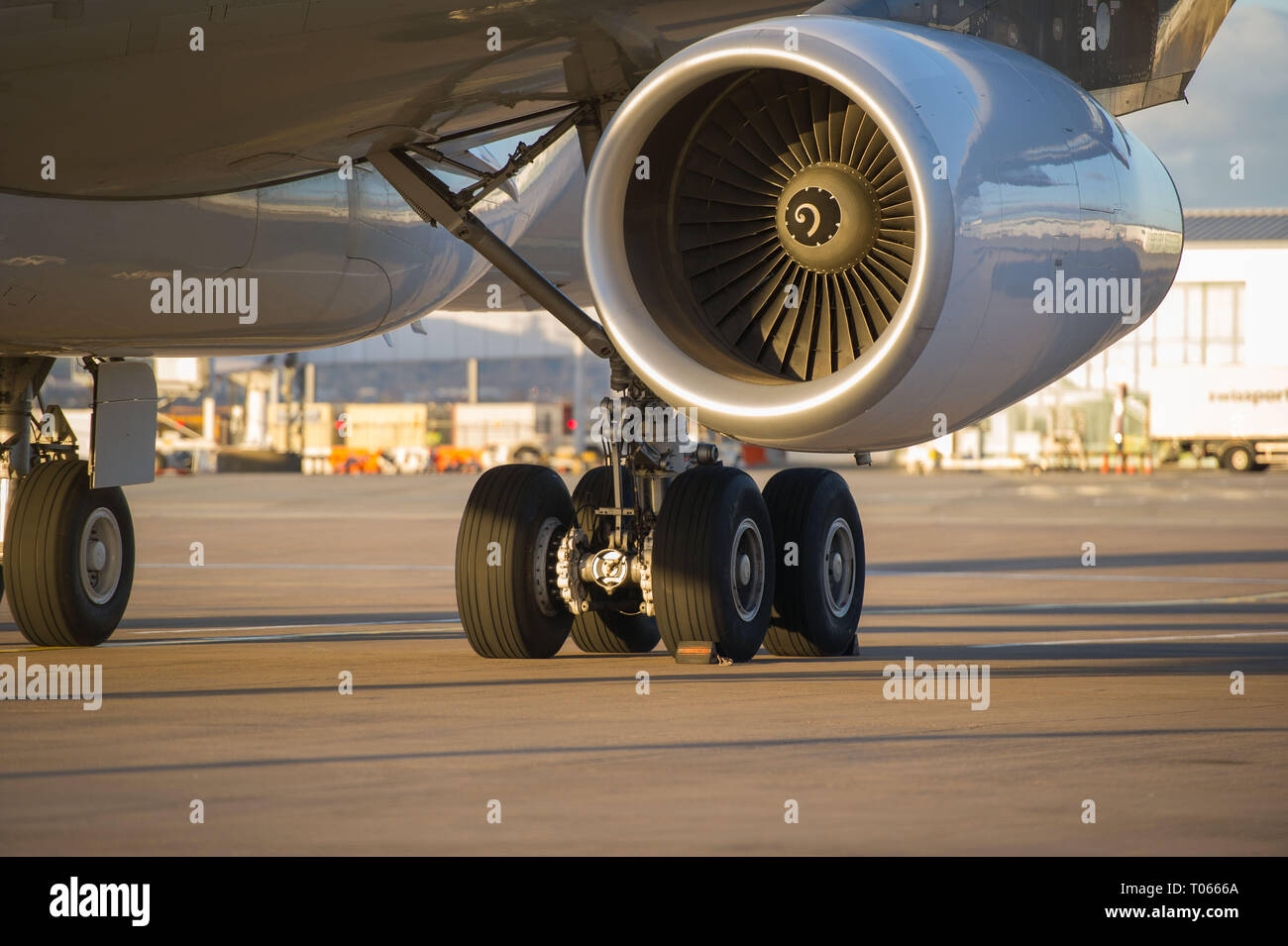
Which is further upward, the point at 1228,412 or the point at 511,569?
the point at 1228,412

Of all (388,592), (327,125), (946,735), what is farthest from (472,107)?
(388,592)

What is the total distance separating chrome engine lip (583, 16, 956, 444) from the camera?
612 cm

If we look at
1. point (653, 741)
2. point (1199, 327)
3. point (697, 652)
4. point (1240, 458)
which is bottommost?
point (653, 741)

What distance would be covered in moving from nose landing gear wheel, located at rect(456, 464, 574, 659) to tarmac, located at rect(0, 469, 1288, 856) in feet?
0.64

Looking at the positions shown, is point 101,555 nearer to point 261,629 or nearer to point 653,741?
point 261,629

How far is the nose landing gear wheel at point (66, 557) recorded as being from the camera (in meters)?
10.6

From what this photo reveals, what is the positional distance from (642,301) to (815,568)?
3.16 meters

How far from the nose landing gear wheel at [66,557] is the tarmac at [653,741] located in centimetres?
25

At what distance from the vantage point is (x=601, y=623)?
1010 centimetres

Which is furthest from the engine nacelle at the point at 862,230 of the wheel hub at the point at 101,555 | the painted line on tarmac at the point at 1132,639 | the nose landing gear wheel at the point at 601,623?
the wheel hub at the point at 101,555

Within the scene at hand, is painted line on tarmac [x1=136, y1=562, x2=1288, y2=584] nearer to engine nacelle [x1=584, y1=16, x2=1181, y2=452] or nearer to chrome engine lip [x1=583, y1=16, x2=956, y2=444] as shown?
engine nacelle [x1=584, y1=16, x2=1181, y2=452]

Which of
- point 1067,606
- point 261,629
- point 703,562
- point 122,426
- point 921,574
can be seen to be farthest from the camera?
point 921,574

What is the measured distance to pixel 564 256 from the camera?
43.1ft

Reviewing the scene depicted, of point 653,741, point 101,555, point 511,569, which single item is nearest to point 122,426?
point 101,555
